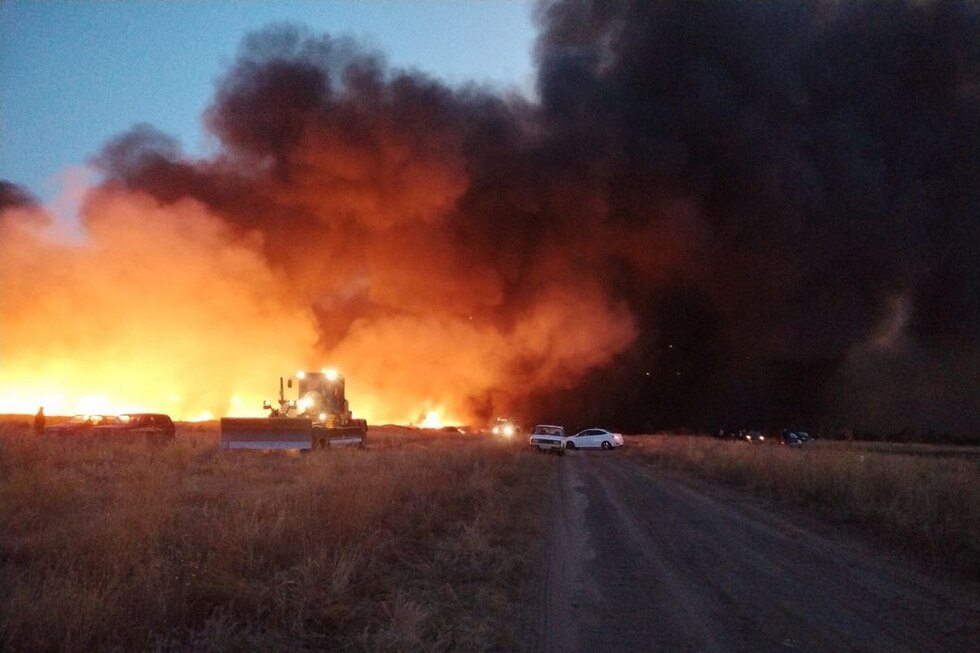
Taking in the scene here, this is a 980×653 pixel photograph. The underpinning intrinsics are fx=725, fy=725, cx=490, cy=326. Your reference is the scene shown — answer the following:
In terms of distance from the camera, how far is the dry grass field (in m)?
5.30

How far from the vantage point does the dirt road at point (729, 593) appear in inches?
236

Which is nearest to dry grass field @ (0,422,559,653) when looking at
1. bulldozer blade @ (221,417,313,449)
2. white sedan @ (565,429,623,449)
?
bulldozer blade @ (221,417,313,449)

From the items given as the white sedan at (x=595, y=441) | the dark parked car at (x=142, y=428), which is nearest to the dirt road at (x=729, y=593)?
the dark parked car at (x=142, y=428)

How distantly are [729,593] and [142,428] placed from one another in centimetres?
2111

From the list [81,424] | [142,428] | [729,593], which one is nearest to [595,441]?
[142,428]

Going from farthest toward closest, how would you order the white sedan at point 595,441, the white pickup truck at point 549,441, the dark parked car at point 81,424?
the white sedan at point 595,441, the white pickup truck at point 549,441, the dark parked car at point 81,424

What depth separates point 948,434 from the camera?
60312mm

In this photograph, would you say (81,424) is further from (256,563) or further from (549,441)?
(256,563)

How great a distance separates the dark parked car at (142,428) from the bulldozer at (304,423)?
2712 millimetres

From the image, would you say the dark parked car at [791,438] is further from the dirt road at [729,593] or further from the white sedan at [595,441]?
the dirt road at [729,593]

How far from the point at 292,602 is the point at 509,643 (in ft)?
5.96

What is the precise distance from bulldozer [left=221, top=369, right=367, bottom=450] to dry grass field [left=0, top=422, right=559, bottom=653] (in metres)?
8.08

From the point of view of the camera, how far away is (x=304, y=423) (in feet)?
72.9

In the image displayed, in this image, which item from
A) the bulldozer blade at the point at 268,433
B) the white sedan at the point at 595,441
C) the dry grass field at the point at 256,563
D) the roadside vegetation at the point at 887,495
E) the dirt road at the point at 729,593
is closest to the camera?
the dry grass field at the point at 256,563
